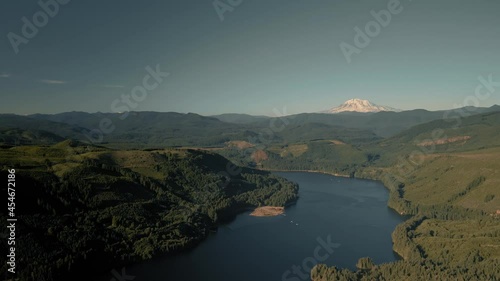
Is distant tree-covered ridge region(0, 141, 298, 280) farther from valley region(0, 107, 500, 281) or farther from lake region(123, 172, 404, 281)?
lake region(123, 172, 404, 281)

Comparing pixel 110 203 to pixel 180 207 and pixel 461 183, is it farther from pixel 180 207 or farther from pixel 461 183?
pixel 461 183

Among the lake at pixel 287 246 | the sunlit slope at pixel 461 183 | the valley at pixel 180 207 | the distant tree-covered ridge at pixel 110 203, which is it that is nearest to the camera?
the distant tree-covered ridge at pixel 110 203

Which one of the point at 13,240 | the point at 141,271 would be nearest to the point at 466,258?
the point at 141,271
